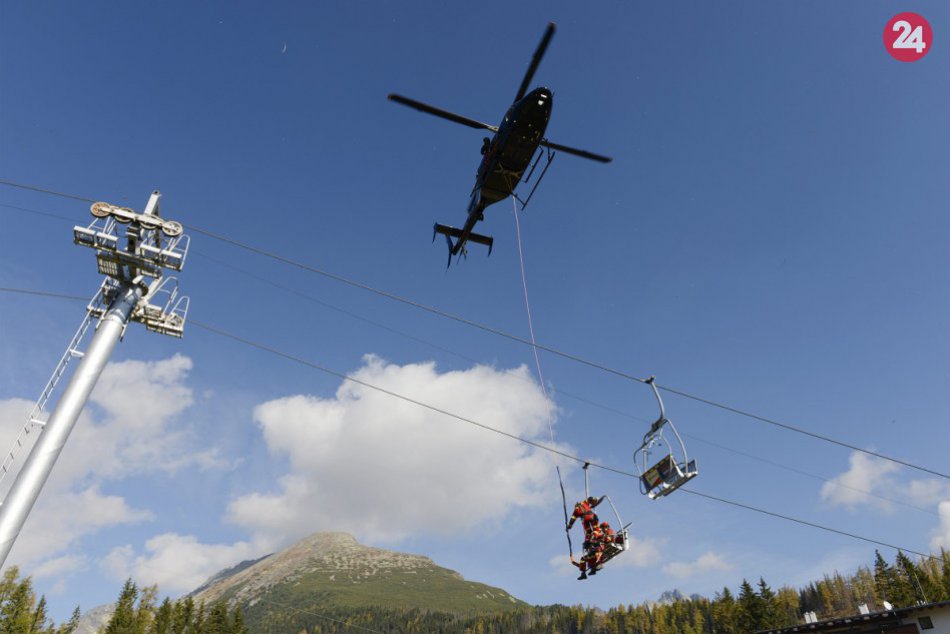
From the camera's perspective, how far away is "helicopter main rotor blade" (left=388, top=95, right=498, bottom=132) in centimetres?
1442

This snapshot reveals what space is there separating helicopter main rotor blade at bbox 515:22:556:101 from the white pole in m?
14.5

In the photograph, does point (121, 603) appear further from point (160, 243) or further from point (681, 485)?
point (681, 485)

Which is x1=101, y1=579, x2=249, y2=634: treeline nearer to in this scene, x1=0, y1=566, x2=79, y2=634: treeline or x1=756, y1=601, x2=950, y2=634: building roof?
x1=0, y1=566, x2=79, y2=634: treeline

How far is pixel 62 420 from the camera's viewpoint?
1470 cm

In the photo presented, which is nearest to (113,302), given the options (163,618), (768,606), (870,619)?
(870,619)

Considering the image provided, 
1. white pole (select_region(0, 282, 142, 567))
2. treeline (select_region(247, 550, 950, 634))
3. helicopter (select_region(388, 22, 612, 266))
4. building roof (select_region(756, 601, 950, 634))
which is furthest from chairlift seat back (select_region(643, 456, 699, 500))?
treeline (select_region(247, 550, 950, 634))

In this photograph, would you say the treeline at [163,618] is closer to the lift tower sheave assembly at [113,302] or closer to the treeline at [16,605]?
the treeline at [16,605]

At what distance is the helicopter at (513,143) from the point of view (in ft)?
48.6

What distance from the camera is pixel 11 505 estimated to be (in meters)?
13.3

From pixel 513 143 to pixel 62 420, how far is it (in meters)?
15.8

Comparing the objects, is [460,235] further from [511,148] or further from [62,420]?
[62,420]

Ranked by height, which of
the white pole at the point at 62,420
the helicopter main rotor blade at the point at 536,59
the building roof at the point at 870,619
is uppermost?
the helicopter main rotor blade at the point at 536,59

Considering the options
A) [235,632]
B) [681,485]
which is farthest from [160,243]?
[235,632]

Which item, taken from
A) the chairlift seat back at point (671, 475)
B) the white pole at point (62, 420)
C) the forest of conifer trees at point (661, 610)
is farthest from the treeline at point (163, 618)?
the chairlift seat back at point (671, 475)
